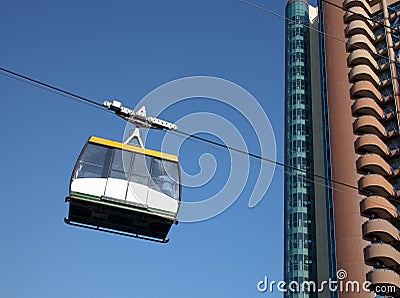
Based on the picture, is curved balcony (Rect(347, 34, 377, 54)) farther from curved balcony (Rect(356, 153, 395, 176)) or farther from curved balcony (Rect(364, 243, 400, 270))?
curved balcony (Rect(364, 243, 400, 270))

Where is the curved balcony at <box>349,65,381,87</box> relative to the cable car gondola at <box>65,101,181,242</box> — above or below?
above

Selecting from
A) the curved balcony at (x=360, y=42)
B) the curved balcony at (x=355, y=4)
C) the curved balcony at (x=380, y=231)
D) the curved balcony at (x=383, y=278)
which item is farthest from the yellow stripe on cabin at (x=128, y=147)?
the curved balcony at (x=355, y=4)

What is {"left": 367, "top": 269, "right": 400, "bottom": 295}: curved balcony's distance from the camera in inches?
2130

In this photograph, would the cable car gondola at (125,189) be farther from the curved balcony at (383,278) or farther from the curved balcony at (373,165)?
the curved balcony at (373,165)

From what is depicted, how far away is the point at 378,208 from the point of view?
5806 centimetres

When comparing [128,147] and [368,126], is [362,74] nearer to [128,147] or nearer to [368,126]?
[368,126]

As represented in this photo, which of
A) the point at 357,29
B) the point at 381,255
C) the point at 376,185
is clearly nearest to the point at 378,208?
the point at 376,185

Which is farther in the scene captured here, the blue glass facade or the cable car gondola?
the blue glass facade

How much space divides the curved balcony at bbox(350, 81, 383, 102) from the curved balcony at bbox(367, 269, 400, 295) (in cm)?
2279

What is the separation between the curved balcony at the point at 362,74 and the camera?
68438 millimetres

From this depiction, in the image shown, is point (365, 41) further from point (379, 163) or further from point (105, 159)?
point (105, 159)

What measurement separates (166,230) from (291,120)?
66912mm

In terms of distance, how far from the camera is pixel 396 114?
2611 inches

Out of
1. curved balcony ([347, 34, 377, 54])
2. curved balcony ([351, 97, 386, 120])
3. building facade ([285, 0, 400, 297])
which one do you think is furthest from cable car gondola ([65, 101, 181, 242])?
curved balcony ([347, 34, 377, 54])
